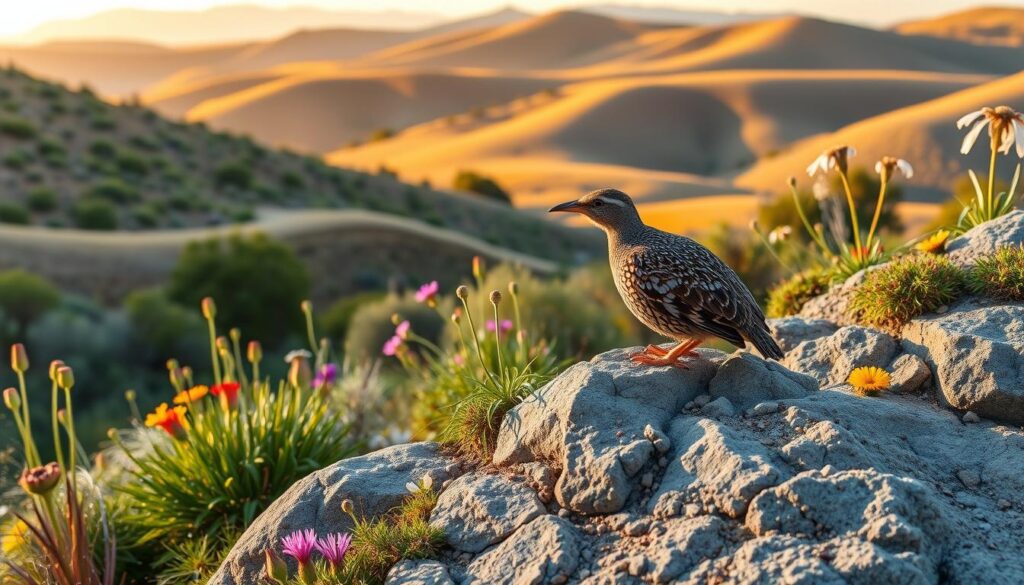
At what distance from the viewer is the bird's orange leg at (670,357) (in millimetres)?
4645

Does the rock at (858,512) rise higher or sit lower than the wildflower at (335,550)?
higher

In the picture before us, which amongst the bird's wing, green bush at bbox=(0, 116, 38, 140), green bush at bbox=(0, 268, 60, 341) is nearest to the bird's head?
the bird's wing

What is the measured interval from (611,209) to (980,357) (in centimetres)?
179

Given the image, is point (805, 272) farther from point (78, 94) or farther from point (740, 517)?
point (78, 94)

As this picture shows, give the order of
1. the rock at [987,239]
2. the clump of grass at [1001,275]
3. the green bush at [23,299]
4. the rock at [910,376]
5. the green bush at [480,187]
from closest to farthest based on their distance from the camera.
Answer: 1. the rock at [910,376]
2. the clump of grass at [1001,275]
3. the rock at [987,239]
4. the green bush at [23,299]
5. the green bush at [480,187]

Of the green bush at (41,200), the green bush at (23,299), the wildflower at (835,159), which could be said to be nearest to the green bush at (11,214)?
the green bush at (41,200)

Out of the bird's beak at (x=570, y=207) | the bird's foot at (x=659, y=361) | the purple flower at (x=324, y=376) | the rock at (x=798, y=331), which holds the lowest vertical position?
the purple flower at (x=324, y=376)

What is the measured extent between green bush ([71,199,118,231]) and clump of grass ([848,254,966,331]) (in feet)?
107

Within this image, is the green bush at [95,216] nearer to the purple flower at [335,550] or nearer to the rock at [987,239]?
the rock at [987,239]

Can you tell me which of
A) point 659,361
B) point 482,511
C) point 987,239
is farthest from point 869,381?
point 482,511

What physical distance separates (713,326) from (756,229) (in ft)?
8.45

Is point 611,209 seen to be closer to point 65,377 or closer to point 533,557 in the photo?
point 533,557

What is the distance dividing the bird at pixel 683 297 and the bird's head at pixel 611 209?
112mm

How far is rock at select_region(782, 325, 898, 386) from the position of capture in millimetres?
5191
